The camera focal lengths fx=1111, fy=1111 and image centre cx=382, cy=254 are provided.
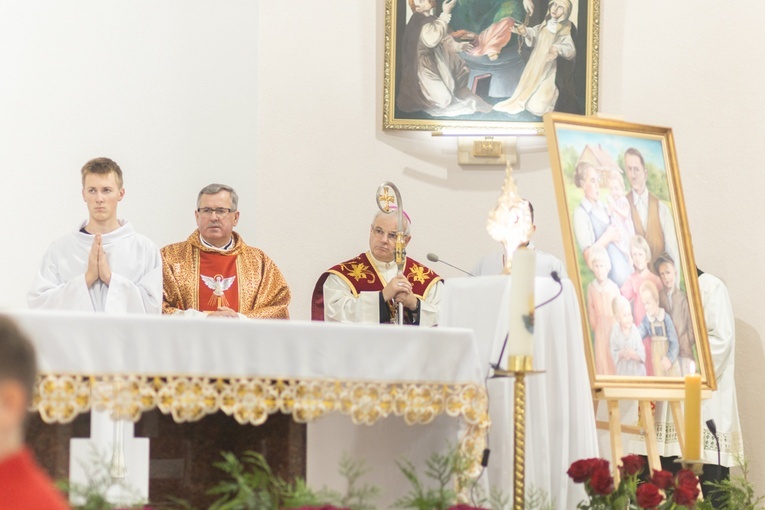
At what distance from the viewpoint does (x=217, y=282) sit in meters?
6.56

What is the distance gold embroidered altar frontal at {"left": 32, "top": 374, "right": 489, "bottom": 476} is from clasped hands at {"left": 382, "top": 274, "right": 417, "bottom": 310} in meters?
2.52

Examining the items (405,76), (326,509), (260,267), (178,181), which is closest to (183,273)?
(260,267)

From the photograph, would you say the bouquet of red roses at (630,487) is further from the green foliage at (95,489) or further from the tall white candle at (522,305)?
the green foliage at (95,489)

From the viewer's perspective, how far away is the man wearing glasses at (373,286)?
22.4 ft

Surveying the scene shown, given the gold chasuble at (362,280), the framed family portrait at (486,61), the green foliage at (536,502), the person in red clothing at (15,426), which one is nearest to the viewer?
the person in red clothing at (15,426)

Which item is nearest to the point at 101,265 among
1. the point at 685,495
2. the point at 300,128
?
the point at 685,495

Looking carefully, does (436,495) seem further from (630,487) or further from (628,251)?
(628,251)

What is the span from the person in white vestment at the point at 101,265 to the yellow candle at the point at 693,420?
2.73 m

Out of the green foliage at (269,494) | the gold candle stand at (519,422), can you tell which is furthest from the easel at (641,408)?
the green foliage at (269,494)

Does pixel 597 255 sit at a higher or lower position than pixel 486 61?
lower

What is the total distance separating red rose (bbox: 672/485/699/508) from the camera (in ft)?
11.5

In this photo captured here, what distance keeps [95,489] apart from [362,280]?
4.31 metres

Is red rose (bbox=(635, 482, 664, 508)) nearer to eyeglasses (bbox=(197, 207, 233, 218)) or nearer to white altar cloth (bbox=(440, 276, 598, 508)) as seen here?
white altar cloth (bbox=(440, 276, 598, 508))

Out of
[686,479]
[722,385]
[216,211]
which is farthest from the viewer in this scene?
[722,385]
